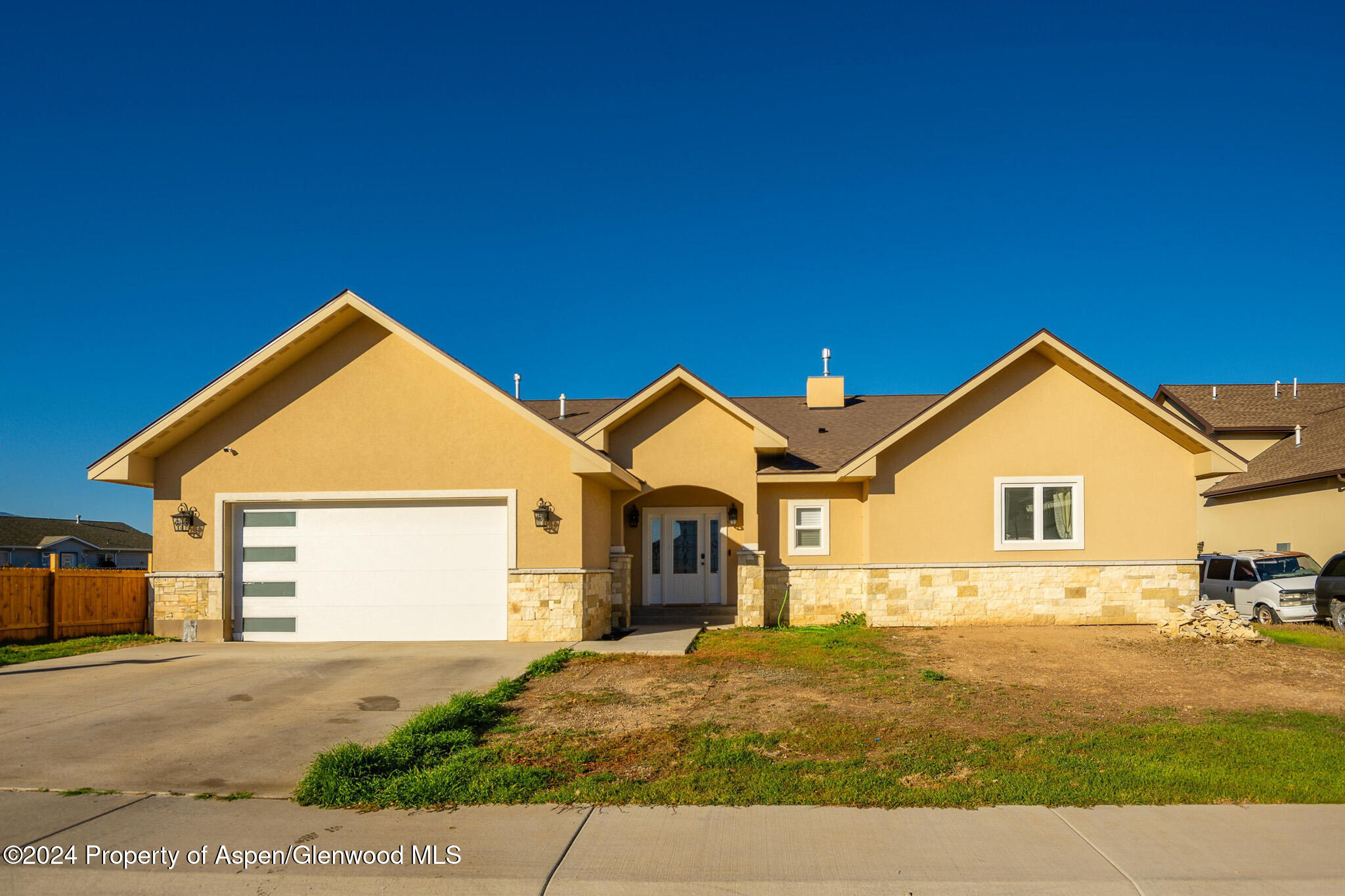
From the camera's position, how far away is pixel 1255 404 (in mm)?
30562

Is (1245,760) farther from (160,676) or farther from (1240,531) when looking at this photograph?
(1240,531)

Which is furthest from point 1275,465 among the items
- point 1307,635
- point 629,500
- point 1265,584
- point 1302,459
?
point 629,500

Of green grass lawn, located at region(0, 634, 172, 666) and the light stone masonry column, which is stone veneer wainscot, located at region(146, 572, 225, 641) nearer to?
green grass lawn, located at region(0, 634, 172, 666)

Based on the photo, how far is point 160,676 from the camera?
11023mm

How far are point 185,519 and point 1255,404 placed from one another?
3255cm

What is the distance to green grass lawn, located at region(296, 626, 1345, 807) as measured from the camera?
19.8 ft

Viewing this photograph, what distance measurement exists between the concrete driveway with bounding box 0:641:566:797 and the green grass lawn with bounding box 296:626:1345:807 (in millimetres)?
744

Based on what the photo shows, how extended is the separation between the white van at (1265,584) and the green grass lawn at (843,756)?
10.6m

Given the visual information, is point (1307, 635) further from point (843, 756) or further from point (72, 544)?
point (72, 544)

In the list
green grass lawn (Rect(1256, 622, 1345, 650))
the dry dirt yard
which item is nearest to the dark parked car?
green grass lawn (Rect(1256, 622, 1345, 650))

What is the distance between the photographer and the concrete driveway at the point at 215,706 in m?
6.79

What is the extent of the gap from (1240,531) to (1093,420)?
1261cm

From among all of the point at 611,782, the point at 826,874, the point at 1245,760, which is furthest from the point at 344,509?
the point at 1245,760

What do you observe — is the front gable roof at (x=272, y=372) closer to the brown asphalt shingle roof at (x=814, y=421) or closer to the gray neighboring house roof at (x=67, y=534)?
the brown asphalt shingle roof at (x=814, y=421)
